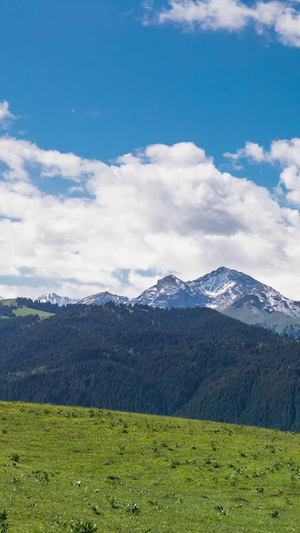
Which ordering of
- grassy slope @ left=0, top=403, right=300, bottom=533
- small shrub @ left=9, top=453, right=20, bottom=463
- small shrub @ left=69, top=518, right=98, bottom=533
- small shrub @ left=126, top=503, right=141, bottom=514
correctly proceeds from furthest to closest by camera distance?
small shrub @ left=9, top=453, right=20, bottom=463, small shrub @ left=126, top=503, right=141, bottom=514, grassy slope @ left=0, top=403, right=300, bottom=533, small shrub @ left=69, top=518, right=98, bottom=533

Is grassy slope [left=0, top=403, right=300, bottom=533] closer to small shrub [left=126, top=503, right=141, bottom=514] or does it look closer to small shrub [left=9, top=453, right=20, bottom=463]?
small shrub [left=126, top=503, right=141, bottom=514]

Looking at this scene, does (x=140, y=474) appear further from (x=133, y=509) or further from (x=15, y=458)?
(x=133, y=509)

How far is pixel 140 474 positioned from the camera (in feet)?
156

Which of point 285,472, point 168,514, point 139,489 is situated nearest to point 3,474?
point 139,489

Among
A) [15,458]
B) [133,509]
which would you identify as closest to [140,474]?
[15,458]

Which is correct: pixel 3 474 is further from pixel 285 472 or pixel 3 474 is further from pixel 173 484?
pixel 285 472

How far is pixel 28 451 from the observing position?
5178 cm

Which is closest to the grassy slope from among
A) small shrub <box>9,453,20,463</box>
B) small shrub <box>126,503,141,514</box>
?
small shrub <box>126,503,141,514</box>

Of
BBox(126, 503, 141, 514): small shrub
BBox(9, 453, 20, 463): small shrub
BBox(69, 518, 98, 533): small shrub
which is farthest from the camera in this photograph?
BBox(9, 453, 20, 463): small shrub

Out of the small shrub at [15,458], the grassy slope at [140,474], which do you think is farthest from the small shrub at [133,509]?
the small shrub at [15,458]

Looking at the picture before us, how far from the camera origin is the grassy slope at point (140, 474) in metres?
31.6

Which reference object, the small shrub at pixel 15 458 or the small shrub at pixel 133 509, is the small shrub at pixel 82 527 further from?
the small shrub at pixel 15 458

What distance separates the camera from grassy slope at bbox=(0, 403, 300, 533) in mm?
31609

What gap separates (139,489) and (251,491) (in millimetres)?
9927
